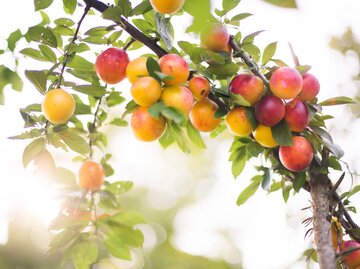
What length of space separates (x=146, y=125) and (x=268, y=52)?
Result: 37 cm

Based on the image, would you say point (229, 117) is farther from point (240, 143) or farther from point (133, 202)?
point (133, 202)

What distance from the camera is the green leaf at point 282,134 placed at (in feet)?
2.62

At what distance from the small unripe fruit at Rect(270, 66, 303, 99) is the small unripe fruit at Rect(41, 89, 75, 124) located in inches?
15.5

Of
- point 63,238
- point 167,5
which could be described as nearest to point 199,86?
point 167,5

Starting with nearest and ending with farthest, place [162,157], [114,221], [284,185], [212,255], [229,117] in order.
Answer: [114,221], [229,117], [284,185], [212,255], [162,157]

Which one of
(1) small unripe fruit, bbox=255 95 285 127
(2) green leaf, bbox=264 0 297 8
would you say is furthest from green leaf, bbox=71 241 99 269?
(2) green leaf, bbox=264 0 297 8

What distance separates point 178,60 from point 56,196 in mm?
311

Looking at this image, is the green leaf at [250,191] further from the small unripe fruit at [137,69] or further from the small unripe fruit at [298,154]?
the small unripe fruit at [137,69]

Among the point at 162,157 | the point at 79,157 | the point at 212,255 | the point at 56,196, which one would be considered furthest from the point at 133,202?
the point at 56,196

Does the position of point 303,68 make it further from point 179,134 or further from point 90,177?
point 90,177

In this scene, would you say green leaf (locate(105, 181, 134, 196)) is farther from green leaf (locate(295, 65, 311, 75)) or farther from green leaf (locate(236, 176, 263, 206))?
green leaf (locate(295, 65, 311, 75))

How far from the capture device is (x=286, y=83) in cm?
78

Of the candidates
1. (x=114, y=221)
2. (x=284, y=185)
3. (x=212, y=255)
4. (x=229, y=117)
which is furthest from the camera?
(x=212, y=255)

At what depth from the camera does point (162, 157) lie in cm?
605
